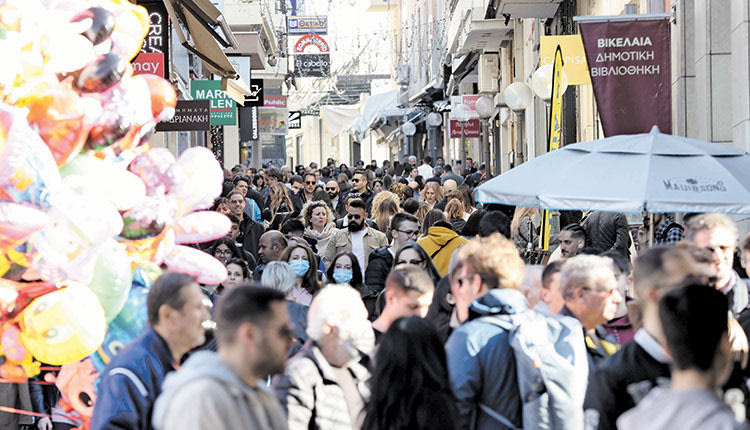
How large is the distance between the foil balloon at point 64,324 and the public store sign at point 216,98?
56.9 feet

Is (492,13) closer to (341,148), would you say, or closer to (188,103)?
(188,103)

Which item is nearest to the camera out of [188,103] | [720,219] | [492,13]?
[720,219]

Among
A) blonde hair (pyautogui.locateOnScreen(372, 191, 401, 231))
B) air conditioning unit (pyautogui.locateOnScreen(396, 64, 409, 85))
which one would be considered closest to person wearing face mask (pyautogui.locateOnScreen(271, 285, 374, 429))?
blonde hair (pyautogui.locateOnScreen(372, 191, 401, 231))

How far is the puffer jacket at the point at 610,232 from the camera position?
1045cm

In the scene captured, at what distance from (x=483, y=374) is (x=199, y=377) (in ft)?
5.43

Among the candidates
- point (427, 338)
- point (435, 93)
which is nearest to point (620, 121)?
point (427, 338)

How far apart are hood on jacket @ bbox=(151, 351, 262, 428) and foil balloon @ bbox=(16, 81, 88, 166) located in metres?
2.76

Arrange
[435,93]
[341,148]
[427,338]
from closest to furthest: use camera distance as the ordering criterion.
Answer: [427,338] < [435,93] < [341,148]

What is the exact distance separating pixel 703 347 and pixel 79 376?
12.8 ft

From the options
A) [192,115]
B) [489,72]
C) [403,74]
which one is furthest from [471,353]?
[403,74]

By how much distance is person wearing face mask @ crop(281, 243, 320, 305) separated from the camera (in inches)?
326

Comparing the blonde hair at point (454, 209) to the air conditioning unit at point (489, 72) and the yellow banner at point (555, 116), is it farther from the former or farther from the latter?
the air conditioning unit at point (489, 72)

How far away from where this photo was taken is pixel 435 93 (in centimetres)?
4559

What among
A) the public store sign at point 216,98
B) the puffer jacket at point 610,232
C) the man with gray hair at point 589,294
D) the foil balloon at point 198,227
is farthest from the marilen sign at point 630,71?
the public store sign at point 216,98
